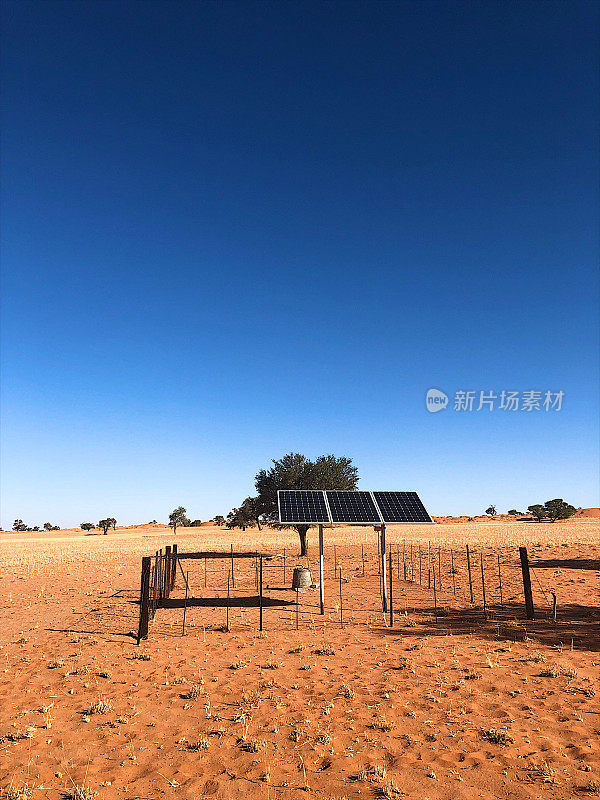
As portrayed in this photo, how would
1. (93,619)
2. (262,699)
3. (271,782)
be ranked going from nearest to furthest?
(271,782)
(262,699)
(93,619)

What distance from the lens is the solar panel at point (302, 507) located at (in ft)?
65.4

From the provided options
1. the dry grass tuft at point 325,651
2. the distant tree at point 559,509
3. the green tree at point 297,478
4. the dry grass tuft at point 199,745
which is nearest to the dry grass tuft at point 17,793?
the dry grass tuft at point 199,745

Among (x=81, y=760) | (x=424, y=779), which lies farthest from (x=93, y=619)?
(x=424, y=779)

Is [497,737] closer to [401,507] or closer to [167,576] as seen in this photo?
[401,507]

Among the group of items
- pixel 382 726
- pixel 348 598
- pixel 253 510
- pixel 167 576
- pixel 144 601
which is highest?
pixel 253 510

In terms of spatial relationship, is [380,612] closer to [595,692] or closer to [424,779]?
[595,692]

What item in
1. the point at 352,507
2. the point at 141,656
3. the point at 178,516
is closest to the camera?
the point at 141,656

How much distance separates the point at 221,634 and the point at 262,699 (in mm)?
7171

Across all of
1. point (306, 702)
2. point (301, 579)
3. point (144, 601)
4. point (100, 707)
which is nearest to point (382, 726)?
point (306, 702)

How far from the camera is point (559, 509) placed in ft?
420

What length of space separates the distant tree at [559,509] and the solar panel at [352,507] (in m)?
125

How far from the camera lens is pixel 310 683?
42.1 feet

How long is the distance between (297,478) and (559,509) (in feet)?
349

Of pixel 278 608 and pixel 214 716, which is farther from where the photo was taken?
pixel 278 608
